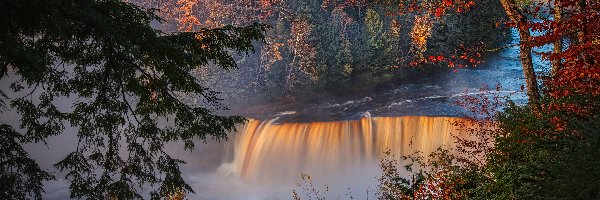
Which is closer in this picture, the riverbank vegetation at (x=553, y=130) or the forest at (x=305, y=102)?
the riverbank vegetation at (x=553, y=130)

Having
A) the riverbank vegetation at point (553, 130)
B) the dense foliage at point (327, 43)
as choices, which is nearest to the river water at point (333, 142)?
the dense foliage at point (327, 43)

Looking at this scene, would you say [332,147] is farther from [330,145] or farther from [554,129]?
[554,129]

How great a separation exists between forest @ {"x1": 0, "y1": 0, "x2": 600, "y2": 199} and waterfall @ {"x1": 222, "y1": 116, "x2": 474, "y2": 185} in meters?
0.07

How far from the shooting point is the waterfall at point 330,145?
21.8 m

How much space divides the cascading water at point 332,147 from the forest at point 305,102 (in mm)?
73

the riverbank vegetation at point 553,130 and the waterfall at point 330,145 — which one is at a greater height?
the waterfall at point 330,145

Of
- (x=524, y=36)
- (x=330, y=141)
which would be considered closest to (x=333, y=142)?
(x=330, y=141)

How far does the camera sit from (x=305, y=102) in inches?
1157

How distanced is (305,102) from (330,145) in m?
6.66

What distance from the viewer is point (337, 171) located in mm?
23031

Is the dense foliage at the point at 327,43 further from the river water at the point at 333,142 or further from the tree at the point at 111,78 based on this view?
the tree at the point at 111,78

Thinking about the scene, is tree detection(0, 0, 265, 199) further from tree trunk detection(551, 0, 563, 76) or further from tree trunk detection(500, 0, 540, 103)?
tree trunk detection(551, 0, 563, 76)

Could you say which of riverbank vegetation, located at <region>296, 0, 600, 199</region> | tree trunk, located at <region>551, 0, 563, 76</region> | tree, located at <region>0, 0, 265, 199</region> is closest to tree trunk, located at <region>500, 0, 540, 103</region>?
riverbank vegetation, located at <region>296, 0, 600, 199</region>

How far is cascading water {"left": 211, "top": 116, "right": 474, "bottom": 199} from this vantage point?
2180 centimetres
